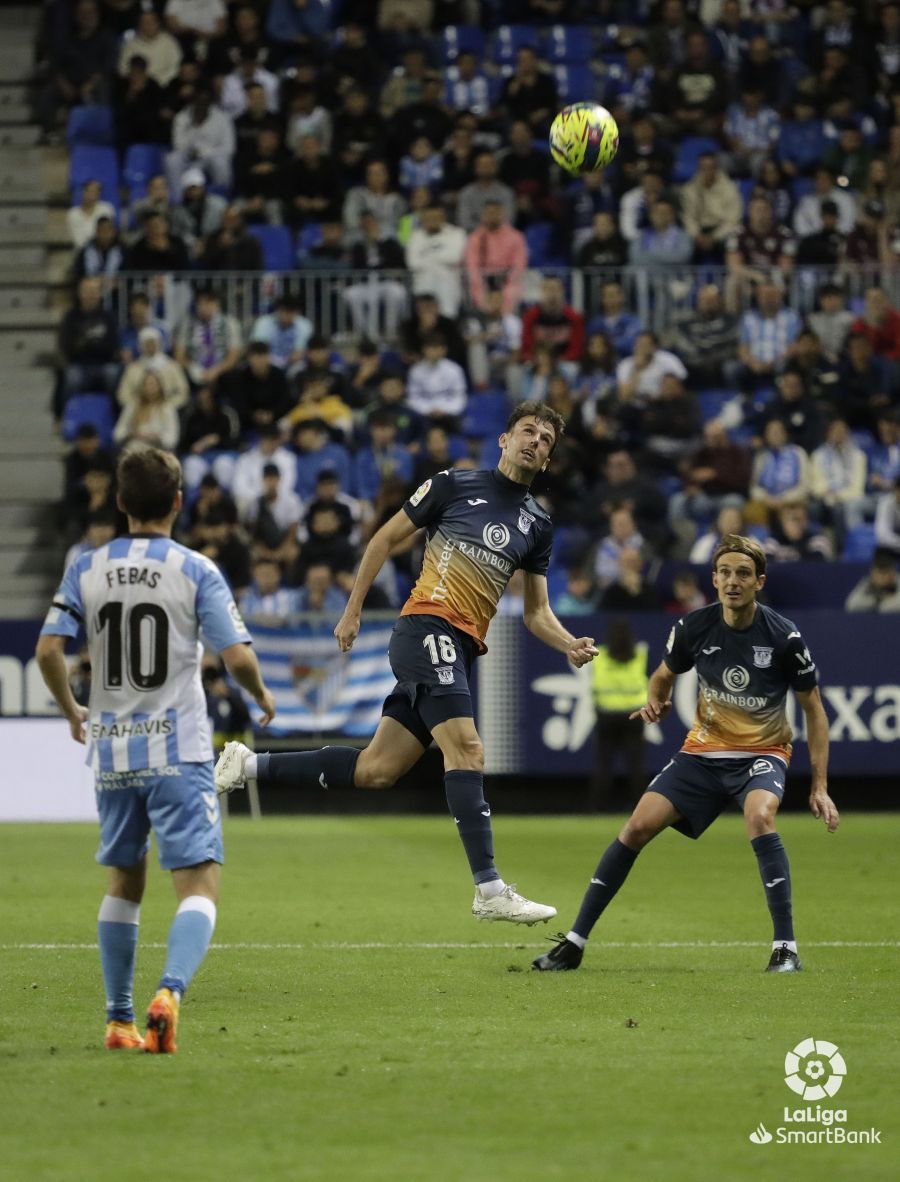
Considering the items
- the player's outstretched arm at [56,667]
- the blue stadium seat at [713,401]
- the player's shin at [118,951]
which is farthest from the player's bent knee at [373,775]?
the blue stadium seat at [713,401]

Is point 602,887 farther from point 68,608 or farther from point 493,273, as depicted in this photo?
point 493,273

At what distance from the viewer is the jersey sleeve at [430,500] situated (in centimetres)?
925

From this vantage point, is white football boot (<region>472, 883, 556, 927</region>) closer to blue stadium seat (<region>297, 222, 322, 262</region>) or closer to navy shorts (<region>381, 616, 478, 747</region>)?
navy shorts (<region>381, 616, 478, 747</region>)

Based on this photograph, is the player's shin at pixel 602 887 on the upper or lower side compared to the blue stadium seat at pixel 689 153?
lower

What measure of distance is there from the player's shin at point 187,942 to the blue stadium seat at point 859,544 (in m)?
14.6

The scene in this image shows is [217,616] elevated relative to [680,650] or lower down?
elevated

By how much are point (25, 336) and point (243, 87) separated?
394 centimetres

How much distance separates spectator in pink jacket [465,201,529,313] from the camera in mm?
22203

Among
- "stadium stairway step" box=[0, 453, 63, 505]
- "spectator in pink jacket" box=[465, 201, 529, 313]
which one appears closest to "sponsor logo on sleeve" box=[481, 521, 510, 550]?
"spectator in pink jacket" box=[465, 201, 529, 313]

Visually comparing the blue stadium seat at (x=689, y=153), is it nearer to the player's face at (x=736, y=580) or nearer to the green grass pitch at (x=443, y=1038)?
the green grass pitch at (x=443, y=1038)

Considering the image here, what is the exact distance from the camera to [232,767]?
378 inches

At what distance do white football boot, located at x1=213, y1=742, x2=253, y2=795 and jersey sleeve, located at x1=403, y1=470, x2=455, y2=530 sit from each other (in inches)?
54.2

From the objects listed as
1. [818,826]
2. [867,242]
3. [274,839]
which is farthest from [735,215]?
[274,839]

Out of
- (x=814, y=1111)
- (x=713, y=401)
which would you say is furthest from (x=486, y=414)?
(x=814, y=1111)
